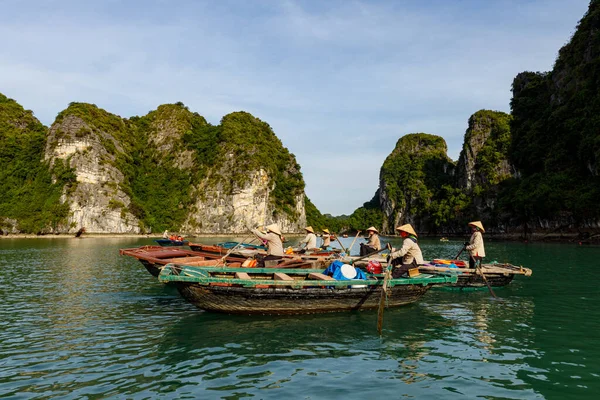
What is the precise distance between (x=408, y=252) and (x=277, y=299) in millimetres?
4201

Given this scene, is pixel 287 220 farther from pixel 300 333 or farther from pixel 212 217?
pixel 300 333

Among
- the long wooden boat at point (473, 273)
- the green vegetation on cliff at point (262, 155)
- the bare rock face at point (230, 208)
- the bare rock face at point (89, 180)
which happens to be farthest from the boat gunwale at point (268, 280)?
the green vegetation on cliff at point (262, 155)

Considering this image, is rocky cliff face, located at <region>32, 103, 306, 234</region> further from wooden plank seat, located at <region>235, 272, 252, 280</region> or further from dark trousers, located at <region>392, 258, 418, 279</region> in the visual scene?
dark trousers, located at <region>392, 258, 418, 279</region>

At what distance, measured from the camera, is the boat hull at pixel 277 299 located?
9.77m

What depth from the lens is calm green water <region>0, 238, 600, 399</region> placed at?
5871 millimetres

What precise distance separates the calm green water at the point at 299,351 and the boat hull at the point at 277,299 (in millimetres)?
279

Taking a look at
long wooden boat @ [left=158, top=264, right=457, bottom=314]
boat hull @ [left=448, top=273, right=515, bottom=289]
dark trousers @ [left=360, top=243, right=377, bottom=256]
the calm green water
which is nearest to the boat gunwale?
long wooden boat @ [left=158, top=264, right=457, bottom=314]

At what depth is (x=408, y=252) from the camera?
38.1 feet

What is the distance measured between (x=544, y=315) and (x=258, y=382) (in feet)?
28.3

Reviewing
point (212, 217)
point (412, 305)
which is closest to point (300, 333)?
point (412, 305)

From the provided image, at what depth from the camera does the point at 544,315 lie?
10.7m

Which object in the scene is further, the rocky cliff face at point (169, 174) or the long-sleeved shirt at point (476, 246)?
the rocky cliff face at point (169, 174)

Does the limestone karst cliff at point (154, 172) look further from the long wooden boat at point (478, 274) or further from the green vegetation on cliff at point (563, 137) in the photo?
the long wooden boat at point (478, 274)

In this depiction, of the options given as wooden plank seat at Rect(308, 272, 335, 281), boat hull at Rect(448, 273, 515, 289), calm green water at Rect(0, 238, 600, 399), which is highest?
wooden plank seat at Rect(308, 272, 335, 281)
